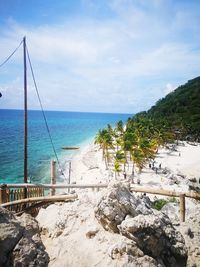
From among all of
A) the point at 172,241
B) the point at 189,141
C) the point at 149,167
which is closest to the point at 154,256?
the point at 172,241

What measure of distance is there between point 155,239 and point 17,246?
3.12 metres

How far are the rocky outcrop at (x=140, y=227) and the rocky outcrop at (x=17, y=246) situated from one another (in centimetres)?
166

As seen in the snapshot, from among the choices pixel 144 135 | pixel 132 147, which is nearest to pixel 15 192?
pixel 132 147

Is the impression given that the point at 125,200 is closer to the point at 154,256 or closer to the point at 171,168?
the point at 154,256

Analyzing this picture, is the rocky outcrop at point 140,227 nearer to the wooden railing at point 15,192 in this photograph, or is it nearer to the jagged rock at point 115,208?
the jagged rock at point 115,208

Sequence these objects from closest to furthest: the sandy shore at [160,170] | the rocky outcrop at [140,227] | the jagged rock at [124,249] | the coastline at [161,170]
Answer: the jagged rock at [124,249] → the rocky outcrop at [140,227] → the coastline at [161,170] → the sandy shore at [160,170]

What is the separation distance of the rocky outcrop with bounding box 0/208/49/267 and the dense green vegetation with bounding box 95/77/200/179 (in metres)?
33.8

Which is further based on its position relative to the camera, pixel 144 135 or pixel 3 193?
pixel 144 135

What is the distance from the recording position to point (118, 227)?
5.75 m

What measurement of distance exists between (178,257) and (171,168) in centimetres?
4612

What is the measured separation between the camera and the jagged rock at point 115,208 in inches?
236

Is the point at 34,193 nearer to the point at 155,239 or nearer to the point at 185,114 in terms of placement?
the point at 155,239

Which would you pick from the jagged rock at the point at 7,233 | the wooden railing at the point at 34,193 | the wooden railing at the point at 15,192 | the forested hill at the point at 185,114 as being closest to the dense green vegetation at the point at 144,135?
the forested hill at the point at 185,114

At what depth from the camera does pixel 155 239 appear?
18.0 ft
